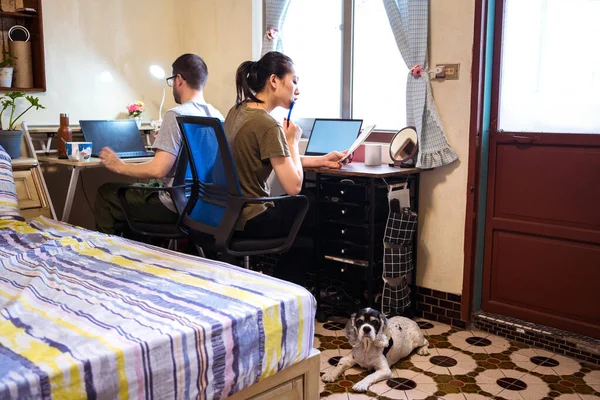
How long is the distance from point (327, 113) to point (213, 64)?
964 millimetres

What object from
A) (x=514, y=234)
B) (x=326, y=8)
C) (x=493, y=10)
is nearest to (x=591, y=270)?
(x=514, y=234)

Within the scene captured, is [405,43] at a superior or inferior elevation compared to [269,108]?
superior

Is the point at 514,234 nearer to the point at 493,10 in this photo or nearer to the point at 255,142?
the point at 493,10

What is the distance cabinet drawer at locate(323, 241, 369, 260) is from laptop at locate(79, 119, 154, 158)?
137 cm

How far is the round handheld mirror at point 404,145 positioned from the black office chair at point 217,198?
0.82m

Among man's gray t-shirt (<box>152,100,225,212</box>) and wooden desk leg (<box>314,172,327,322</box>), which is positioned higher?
man's gray t-shirt (<box>152,100,225,212</box>)

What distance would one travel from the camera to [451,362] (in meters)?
2.63

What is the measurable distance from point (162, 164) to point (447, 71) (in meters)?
1.47

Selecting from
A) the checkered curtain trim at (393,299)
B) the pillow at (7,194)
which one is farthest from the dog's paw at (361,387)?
the pillow at (7,194)

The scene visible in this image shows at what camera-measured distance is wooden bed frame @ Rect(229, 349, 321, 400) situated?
1582 millimetres

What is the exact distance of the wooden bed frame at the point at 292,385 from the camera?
158 cm

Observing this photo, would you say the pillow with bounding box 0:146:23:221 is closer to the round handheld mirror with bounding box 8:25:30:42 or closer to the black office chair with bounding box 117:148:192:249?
the black office chair with bounding box 117:148:192:249

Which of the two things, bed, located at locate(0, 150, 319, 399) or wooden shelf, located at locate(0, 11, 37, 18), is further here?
wooden shelf, located at locate(0, 11, 37, 18)

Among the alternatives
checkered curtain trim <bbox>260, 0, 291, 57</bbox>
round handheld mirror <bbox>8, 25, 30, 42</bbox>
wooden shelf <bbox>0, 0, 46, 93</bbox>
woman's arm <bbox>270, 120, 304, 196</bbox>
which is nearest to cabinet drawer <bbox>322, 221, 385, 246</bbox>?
woman's arm <bbox>270, 120, 304, 196</bbox>
